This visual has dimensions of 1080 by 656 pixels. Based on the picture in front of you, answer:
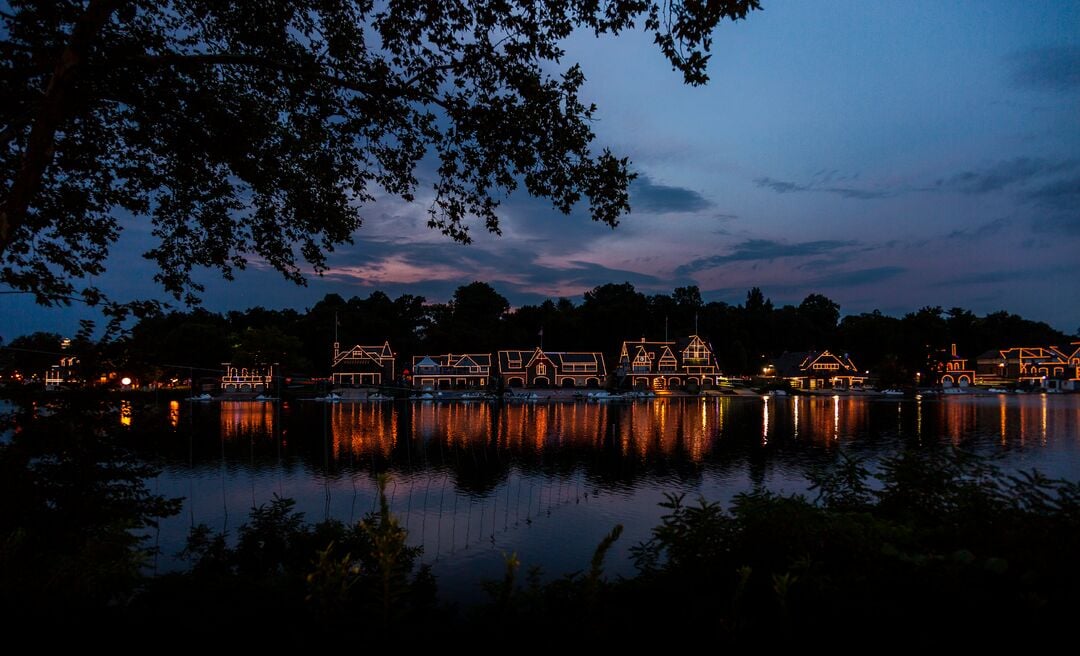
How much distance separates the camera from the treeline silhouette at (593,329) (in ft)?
322

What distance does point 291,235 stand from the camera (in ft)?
33.6

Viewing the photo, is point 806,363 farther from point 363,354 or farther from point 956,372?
point 363,354

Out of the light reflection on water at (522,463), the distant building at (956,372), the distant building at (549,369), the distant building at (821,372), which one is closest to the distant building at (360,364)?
the distant building at (549,369)

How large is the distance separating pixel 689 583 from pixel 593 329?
4779 inches

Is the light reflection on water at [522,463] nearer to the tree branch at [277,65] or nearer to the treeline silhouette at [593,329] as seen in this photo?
the tree branch at [277,65]

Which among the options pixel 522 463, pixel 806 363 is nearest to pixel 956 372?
pixel 806 363

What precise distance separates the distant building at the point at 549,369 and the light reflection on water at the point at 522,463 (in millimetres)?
38611

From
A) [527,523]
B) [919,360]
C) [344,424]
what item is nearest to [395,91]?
[527,523]

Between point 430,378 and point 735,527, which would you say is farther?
point 430,378

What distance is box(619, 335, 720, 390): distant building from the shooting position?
340 feet

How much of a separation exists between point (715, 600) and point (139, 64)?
971 cm

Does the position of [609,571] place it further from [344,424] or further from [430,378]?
[430,378]

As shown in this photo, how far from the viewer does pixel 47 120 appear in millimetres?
6375

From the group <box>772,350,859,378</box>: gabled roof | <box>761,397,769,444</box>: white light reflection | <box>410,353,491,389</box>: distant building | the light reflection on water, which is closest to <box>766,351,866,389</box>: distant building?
<box>772,350,859,378</box>: gabled roof
